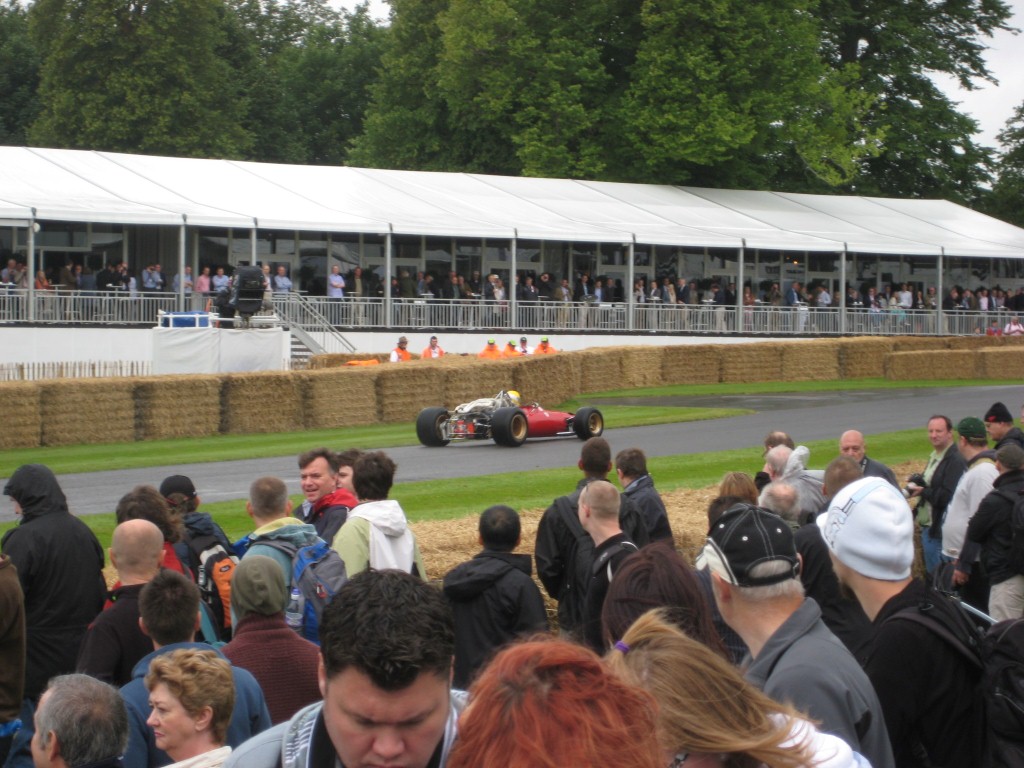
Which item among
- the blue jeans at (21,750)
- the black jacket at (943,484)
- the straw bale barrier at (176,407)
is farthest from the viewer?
the straw bale barrier at (176,407)

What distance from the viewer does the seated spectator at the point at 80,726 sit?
443 centimetres

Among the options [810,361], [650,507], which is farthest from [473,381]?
[650,507]

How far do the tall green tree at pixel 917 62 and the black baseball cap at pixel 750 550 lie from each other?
2273 inches

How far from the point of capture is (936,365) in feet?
117

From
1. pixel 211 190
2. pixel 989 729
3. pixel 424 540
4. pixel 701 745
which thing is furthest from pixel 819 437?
pixel 211 190

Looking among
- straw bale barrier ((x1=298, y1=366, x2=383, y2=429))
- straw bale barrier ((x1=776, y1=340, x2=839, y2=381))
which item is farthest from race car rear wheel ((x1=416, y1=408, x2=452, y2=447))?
straw bale barrier ((x1=776, y1=340, x2=839, y2=381))

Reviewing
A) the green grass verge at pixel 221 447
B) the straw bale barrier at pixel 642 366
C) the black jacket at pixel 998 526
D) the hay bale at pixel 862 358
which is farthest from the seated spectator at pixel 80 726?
the hay bale at pixel 862 358

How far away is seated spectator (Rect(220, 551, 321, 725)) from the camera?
18.6 feet

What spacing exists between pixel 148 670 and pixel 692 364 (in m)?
31.9

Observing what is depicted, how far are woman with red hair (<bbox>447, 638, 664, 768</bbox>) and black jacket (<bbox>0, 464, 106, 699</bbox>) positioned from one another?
5.16 metres

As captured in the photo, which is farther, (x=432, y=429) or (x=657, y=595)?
(x=432, y=429)

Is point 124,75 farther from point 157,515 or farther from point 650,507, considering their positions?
point 157,515

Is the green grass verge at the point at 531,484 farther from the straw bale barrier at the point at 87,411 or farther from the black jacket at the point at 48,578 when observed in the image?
the straw bale barrier at the point at 87,411

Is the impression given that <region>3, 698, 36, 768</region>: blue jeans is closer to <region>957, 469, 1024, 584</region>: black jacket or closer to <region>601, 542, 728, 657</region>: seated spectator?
<region>601, 542, 728, 657</region>: seated spectator
